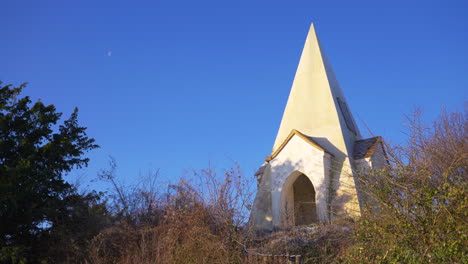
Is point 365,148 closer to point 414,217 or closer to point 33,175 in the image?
point 414,217

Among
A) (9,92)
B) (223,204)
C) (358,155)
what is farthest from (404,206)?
(9,92)

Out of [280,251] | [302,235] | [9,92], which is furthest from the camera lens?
[9,92]

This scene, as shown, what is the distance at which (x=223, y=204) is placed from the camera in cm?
1041

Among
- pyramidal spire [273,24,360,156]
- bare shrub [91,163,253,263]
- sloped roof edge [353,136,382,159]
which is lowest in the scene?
bare shrub [91,163,253,263]

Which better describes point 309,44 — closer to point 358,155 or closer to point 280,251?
point 358,155

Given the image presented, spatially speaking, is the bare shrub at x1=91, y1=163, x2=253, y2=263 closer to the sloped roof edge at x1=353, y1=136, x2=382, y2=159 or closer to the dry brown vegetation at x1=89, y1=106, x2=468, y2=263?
the dry brown vegetation at x1=89, y1=106, x2=468, y2=263

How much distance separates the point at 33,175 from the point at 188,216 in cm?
470

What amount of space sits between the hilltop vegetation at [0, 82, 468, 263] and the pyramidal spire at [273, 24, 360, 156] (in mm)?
3844

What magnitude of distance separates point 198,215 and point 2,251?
17.1ft

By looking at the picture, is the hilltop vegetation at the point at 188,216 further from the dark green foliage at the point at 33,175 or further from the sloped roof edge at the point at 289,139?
the sloped roof edge at the point at 289,139

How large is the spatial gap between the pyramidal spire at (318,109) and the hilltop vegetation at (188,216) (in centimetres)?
384

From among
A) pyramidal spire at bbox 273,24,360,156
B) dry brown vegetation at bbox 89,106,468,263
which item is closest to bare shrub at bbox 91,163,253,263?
dry brown vegetation at bbox 89,106,468,263

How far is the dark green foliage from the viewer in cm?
1079

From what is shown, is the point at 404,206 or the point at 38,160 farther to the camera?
the point at 38,160
